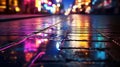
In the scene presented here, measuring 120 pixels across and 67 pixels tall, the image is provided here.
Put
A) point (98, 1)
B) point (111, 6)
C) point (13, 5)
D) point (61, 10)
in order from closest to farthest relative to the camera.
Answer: point (13, 5)
point (111, 6)
point (98, 1)
point (61, 10)

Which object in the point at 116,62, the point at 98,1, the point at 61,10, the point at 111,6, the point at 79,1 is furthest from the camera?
the point at 79,1

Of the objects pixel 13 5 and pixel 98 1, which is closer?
pixel 13 5

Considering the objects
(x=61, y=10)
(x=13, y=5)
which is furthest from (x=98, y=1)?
(x=13, y=5)

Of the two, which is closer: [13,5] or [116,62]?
[116,62]

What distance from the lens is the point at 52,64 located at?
413cm

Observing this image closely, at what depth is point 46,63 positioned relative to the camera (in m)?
4.21

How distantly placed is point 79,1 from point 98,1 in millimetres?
36411

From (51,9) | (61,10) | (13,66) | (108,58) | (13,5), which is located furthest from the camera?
(61,10)

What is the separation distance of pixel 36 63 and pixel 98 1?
99.2 m

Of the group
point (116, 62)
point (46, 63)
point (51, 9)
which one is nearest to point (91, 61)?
point (116, 62)

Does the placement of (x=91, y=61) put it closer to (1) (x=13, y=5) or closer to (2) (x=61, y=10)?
(1) (x=13, y=5)

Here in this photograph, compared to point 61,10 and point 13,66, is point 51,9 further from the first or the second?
point 13,66

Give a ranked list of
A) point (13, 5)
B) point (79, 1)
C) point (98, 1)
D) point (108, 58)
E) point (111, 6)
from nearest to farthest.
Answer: point (108, 58) → point (13, 5) → point (111, 6) → point (98, 1) → point (79, 1)

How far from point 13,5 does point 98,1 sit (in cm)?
4619
